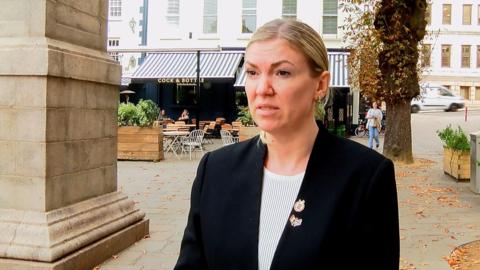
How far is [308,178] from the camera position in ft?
5.35

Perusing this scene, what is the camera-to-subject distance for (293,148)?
1711 millimetres

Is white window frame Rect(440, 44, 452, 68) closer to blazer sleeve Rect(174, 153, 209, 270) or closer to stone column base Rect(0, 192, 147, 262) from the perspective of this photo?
stone column base Rect(0, 192, 147, 262)

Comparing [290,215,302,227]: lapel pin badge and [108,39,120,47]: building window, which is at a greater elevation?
[108,39,120,47]: building window

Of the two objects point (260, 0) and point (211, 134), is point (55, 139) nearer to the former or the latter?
point (211, 134)

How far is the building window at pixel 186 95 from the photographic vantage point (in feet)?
86.4

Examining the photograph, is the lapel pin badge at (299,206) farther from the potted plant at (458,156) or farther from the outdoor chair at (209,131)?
the outdoor chair at (209,131)

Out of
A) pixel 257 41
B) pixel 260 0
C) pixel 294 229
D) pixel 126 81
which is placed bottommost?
pixel 294 229

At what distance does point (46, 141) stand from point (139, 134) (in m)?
10.6

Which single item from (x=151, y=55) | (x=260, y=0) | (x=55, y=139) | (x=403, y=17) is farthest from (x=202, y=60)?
(x=55, y=139)

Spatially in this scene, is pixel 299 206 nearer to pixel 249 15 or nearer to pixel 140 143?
pixel 140 143

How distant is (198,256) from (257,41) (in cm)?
76

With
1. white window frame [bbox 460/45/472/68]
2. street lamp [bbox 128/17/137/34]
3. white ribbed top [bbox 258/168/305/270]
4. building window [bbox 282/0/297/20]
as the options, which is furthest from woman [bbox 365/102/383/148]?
white window frame [bbox 460/45/472/68]

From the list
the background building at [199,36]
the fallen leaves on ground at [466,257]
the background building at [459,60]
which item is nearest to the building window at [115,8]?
the background building at [199,36]

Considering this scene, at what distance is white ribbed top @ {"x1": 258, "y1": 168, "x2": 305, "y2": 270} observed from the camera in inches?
63.6
